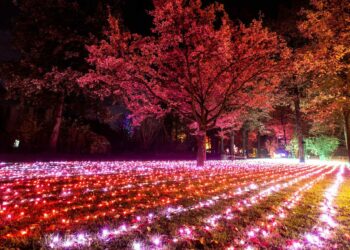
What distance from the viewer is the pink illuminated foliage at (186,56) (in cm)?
1308

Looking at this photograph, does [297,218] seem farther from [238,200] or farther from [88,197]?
[88,197]

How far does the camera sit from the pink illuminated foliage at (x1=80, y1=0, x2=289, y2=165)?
13078 millimetres

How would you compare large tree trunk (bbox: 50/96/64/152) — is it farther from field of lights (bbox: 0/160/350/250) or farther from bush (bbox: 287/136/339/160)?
bush (bbox: 287/136/339/160)

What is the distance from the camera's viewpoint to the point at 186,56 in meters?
13.8

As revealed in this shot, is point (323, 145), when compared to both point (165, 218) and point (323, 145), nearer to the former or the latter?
point (323, 145)

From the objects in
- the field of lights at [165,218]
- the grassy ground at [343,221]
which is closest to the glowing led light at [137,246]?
the field of lights at [165,218]

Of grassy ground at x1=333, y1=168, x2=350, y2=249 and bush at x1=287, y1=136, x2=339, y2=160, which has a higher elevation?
bush at x1=287, y1=136, x2=339, y2=160

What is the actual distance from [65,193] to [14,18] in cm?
1608

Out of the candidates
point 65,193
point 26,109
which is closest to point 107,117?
point 26,109

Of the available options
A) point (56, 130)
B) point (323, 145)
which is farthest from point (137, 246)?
point (323, 145)

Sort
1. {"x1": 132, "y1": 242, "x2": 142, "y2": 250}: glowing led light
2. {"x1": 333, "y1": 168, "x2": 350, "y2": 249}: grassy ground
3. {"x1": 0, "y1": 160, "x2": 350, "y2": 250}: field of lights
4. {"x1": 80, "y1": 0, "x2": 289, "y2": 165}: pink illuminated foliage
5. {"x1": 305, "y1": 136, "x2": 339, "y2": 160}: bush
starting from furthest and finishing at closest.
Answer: {"x1": 305, "y1": 136, "x2": 339, "y2": 160}: bush < {"x1": 80, "y1": 0, "x2": 289, "y2": 165}: pink illuminated foliage < {"x1": 333, "y1": 168, "x2": 350, "y2": 249}: grassy ground < {"x1": 0, "y1": 160, "x2": 350, "y2": 250}: field of lights < {"x1": 132, "y1": 242, "x2": 142, "y2": 250}: glowing led light

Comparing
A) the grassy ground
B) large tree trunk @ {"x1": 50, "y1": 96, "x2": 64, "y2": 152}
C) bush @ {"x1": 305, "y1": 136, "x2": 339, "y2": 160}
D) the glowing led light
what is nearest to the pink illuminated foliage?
large tree trunk @ {"x1": 50, "y1": 96, "x2": 64, "y2": 152}

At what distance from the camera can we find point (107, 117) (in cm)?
2034

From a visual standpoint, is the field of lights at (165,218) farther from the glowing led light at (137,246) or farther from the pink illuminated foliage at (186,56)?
the pink illuminated foliage at (186,56)
